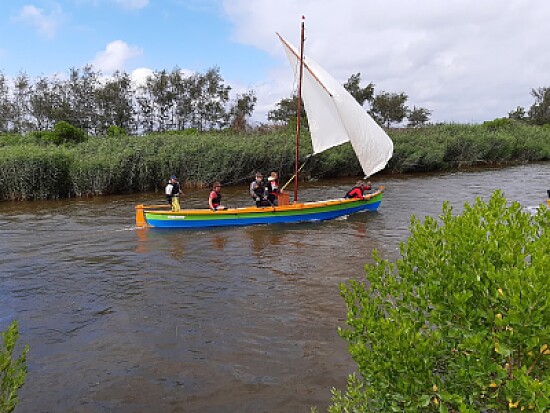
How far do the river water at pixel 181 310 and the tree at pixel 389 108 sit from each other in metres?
43.1

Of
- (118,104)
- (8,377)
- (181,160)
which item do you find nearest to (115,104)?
(118,104)

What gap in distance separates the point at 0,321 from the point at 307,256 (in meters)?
7.14

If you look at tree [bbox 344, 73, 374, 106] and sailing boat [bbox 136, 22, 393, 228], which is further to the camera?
tree [bbox 344, 73, 374, 106]

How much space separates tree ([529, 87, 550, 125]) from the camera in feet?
241

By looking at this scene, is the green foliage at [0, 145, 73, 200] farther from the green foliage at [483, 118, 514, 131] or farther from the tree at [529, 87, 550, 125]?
the tree at [529, 87, 550, 125]

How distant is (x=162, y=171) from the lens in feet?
84.4

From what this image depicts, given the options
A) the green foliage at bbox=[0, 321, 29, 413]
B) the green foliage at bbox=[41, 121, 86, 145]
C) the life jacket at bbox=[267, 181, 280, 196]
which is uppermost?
the green foliage at bbox=[41, 121, 86, 145]

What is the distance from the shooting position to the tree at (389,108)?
192 feet

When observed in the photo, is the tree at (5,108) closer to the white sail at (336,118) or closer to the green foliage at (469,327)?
the white sail at (336,118)

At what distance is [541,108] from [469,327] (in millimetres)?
84623

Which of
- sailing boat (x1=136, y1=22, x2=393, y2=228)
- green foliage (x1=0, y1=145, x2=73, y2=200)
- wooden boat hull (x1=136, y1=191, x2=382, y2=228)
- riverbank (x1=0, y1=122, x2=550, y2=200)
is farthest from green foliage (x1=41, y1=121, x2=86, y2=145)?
wooden boat hull (x1=136, y1=191, x2=382, y2=228)

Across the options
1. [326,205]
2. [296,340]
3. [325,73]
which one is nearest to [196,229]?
[326,205]

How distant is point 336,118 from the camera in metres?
17.5

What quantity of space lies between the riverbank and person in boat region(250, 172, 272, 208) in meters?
10.1
